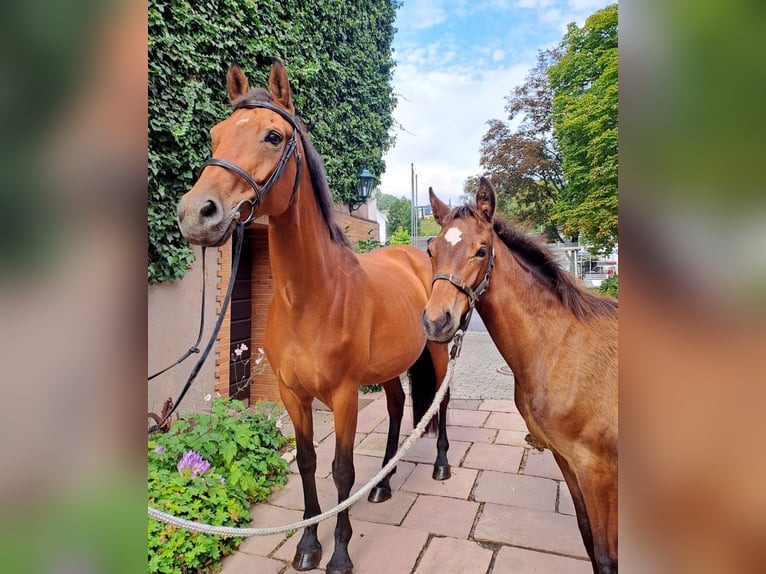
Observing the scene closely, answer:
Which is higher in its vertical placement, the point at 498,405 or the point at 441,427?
the point at 441,427

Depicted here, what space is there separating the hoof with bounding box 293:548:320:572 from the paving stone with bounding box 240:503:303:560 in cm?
21

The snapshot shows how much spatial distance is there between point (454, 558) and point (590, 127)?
11.3m

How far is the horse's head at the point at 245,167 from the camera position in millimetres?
1389

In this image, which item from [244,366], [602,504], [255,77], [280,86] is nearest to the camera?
[602,504]

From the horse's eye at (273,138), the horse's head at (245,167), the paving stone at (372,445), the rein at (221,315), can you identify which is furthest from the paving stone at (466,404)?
→ the horse's eye at (273,138)

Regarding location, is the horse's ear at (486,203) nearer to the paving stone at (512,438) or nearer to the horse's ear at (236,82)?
the horse's ear at (236,82)

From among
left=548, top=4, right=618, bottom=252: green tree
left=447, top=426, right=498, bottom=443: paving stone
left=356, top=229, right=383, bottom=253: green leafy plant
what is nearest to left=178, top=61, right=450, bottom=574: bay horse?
left=447, top=426, right=498, bottom=443: paving stone

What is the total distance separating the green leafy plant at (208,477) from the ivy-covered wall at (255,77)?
1.34 meters

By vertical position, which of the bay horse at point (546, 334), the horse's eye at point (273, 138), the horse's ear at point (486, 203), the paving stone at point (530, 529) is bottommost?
the paving stone at point (530, 529)

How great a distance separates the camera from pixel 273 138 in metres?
1.68

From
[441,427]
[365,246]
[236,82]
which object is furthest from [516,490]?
[365,246]

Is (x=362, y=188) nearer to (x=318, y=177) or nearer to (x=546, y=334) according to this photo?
(x=318, y=177)

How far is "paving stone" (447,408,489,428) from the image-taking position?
4.24 meters
